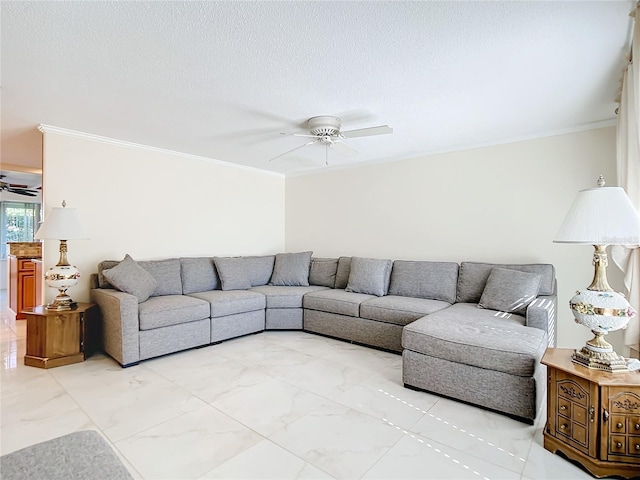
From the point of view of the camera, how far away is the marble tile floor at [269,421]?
180 centimetres

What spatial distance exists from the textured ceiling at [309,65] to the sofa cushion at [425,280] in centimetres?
155

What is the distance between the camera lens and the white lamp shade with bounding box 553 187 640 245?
1.75 metres

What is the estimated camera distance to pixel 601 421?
67.8 inches

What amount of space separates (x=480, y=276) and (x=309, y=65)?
9.33ft

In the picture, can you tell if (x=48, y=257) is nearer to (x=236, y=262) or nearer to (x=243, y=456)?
(x=236, y=262)

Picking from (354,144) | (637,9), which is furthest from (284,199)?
(637,9)

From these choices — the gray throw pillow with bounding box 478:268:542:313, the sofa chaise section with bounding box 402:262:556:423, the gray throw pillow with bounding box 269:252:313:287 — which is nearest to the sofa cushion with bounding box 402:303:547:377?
the sofa chaise section with bounding box 402:262:556:423

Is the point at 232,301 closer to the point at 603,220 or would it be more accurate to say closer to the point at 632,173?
the point at 603,220

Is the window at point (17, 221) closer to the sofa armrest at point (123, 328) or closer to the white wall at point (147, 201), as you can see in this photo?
the white wall at point (147, 201)

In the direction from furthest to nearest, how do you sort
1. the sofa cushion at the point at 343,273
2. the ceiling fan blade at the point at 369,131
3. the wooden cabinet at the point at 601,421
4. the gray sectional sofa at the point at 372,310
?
the sofa cushion at the point at 343,273 → the ceiling fan blade at the point at 369,131 → the gray sectional sofa at the point at 372,310 → the wooden cabinet at the point at 601,421

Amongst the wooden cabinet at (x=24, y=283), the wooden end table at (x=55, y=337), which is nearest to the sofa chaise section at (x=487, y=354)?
the wooden end table at (x=55, y=337)

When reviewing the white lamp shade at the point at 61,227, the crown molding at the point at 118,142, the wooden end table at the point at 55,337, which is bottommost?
the wooden end table at the point at 55,337

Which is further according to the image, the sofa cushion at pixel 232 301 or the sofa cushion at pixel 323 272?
the sofa cushion at pixel 323 272

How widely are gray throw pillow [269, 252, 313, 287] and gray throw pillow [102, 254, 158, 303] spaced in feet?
5.96
